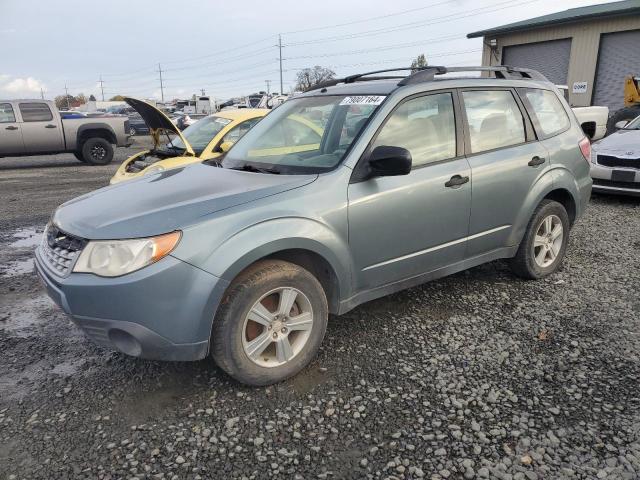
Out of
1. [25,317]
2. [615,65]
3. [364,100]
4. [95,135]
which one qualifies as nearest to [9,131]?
[95,135]

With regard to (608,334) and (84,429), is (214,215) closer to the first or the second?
(84,429)

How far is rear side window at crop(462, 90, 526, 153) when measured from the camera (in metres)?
3.86

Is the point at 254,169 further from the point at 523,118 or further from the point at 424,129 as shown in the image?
the point at 523,118

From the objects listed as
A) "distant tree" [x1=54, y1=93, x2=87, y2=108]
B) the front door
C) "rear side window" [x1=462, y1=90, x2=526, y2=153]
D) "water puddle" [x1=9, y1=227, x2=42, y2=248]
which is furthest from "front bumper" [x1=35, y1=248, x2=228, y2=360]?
"distant tree" [x1=54, y1=93, x2=87, y2=108]

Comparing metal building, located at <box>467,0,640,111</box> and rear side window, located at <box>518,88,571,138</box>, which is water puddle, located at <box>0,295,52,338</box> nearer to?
rear side window, located at <box>518,88,571,138</box>

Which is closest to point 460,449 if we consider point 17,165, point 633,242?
point 633,242

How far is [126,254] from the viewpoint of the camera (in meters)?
2.60

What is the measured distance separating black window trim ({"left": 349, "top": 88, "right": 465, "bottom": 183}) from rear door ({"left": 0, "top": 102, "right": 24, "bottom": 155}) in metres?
13.2

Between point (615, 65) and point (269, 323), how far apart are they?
2121 cm

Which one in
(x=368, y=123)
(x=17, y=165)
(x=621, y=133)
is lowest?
(x=17, y=165)

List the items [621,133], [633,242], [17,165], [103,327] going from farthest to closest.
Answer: [17,165]
[621,133]
[633,242]
[103,327]

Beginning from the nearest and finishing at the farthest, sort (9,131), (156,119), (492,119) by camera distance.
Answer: (492,119), (156,119), (9,131)

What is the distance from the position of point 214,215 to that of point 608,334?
285cm

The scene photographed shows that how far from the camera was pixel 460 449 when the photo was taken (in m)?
2.44
